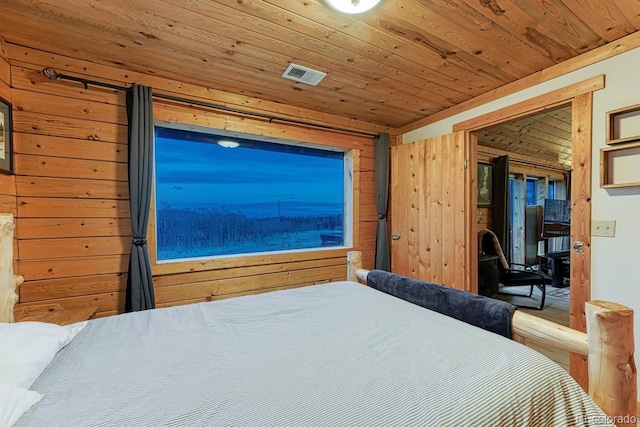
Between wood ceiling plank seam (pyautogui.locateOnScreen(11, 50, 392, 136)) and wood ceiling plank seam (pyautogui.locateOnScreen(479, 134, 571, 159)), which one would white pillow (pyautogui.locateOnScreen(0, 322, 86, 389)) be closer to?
wood ceiling plank seam (pyautogui.locateOnScreen(11, 50, 392, 136))

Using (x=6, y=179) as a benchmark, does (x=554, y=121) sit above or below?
above

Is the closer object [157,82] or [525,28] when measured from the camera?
[525,28]

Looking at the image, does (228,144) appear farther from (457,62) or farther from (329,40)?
(457,62)

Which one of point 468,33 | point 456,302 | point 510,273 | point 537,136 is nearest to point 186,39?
point 468,33

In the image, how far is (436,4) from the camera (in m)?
1.49

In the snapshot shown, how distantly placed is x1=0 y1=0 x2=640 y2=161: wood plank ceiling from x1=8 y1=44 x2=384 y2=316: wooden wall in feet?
0.58

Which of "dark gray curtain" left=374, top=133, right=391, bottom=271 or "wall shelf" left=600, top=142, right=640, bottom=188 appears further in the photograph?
"dark gray curtain" left=374, top=133, right=391, bottom=271

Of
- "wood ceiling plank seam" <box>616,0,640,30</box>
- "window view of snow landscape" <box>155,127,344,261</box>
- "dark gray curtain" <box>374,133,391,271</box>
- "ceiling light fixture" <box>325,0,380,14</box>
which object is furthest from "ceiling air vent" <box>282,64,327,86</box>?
"wood ceiling plank seam" <box>616,0,640,30</box>

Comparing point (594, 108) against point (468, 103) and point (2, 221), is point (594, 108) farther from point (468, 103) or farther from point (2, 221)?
point (2, 221)

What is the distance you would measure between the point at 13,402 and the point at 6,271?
1095 mm

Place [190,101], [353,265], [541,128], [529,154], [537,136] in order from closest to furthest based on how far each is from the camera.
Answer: [353,265], [190,101], [541,128], [537,136], [529,154]

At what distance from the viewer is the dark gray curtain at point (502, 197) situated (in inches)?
180

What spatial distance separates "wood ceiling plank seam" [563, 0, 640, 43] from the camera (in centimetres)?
151

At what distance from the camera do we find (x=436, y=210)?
2943 millimetres
